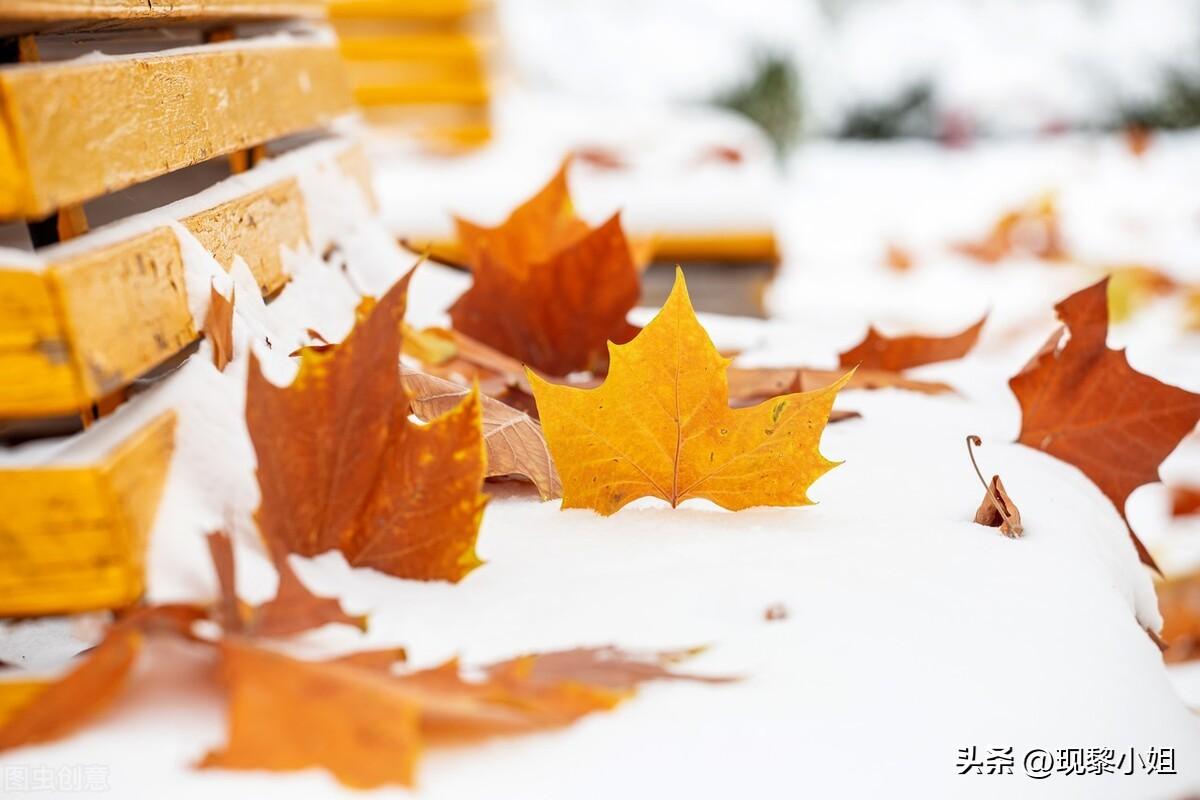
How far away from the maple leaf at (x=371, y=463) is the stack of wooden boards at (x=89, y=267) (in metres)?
0.06

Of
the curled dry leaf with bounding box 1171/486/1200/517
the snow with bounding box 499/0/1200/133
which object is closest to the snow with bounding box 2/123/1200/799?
the curled dry leaf with bounding box 1171/486/1200/517

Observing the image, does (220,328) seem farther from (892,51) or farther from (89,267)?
(892,51)

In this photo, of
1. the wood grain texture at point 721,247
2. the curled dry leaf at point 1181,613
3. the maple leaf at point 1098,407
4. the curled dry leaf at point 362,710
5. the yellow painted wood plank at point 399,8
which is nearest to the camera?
the curled dry leaf at point 362,710

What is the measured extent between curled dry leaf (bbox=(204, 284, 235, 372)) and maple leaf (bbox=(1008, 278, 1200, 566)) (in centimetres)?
52

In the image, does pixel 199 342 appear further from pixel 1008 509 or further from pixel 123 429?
pixel 1008 509

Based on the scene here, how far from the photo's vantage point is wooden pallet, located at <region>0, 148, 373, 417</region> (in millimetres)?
442

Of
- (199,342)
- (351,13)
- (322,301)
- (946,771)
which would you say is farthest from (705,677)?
(351,13)

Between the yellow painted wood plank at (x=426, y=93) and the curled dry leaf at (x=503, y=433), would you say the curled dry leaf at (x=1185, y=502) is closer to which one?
the curled dry leaf at (x=503, y=433)

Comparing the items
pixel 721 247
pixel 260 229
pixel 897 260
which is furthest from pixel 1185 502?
pixel 897 260

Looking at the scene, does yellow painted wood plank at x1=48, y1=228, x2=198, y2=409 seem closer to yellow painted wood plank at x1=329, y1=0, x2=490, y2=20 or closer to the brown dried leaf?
the brown dried leaf

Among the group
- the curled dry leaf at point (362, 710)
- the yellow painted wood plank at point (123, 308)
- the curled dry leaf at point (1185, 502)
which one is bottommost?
the curled dry leaf at point (1185, 502)

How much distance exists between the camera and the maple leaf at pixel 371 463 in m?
0.52

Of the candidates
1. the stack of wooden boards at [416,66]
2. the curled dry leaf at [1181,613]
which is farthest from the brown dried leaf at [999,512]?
the stack of wooden boards at [416,66]

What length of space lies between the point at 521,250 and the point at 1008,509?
46 cm
